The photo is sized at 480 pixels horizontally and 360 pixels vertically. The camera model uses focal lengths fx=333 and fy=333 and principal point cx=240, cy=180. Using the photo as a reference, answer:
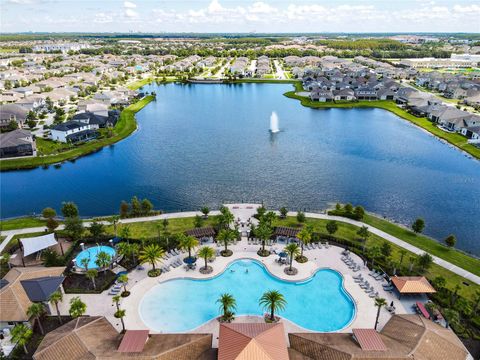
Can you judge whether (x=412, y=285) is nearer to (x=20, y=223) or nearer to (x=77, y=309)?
(x=77, y=309)

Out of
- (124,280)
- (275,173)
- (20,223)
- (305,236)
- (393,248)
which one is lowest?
(20,223)

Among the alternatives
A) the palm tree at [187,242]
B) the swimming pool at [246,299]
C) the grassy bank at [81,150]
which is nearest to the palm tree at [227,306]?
the swimming pool at [246,299]

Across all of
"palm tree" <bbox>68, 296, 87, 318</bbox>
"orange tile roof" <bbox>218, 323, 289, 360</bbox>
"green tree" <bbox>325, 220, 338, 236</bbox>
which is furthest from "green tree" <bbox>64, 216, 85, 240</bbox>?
"green tree" <bbox>325, 220, 338, 236</bbox>

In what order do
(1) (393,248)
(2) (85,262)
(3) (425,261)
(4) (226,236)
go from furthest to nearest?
(1) (393,248) → (4) (226,236) → (2) (85,262) → (3) (425,261)

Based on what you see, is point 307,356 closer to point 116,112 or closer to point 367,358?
point 367,358

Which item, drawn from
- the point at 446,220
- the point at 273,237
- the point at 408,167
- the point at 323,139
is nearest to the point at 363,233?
the point at 273,237

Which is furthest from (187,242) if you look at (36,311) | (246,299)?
(36,311)

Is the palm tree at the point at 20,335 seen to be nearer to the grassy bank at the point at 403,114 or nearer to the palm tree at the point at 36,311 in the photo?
the palm tree at the point at 36,311
